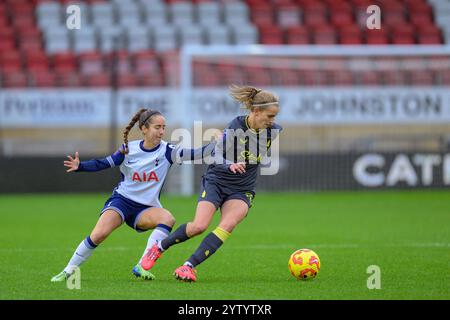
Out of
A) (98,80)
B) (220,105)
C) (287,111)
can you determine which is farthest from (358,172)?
(98,80)

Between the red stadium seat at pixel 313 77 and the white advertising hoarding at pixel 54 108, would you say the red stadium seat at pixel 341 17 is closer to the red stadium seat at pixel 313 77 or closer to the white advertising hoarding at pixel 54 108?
the red stadium seat at pixel 313 77

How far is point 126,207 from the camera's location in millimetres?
8750

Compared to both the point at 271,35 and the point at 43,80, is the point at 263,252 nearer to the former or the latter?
the point at 43,80

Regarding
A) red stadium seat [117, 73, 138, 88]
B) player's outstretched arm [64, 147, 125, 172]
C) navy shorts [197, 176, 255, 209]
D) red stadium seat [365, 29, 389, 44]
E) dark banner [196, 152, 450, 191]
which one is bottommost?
dark banner [196, 152, 450, 191]

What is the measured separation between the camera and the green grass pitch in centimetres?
769

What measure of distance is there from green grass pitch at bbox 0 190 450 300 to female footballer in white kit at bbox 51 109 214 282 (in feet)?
1.68

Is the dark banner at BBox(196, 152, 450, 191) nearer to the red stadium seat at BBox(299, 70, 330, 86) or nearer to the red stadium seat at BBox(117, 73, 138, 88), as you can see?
the red stadium seat at BBox(299, 70, 330, 86)

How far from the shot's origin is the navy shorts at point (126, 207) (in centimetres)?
871

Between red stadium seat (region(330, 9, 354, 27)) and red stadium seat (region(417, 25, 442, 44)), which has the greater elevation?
red stadium seat (region(330, 9, 354, 27))

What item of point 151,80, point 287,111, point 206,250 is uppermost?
point 151,80

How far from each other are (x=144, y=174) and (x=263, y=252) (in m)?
2.65

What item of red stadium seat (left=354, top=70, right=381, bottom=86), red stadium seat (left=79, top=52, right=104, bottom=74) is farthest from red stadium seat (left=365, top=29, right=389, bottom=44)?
red stadium seat (left=79, top=52, right=104, bottom=74)

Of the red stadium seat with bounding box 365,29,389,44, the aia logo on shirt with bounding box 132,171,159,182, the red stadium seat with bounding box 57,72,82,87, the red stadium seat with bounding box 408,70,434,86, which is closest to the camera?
the aia logo on shirt with bounding box 132,171,159,182

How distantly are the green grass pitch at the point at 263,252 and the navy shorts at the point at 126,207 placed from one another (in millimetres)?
533
